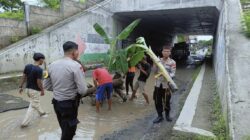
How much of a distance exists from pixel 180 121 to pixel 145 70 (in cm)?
327

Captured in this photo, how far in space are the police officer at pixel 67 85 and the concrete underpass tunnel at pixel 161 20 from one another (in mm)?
13955

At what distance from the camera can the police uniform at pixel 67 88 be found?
13.8 feet

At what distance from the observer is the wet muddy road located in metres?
6.08

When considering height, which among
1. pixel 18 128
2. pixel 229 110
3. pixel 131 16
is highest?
pixel 131 16

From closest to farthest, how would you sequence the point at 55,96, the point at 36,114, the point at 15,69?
the point at 55,96, the point at 36,114, the point at 15,69

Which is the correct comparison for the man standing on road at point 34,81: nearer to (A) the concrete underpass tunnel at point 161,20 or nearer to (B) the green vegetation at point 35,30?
(B) the green vegetation at point 35,30

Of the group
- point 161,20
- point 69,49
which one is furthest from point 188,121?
point 161,20

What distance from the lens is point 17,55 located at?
1297 centimetres

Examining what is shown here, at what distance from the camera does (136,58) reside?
28.0 feet

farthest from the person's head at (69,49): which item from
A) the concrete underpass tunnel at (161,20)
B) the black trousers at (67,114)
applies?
the concrete underpass tunnel at (161,20)

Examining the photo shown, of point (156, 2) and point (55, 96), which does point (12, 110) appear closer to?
point (55, 96)

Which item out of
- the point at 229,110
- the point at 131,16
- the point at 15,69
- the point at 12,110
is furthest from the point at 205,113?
the point at 131,16

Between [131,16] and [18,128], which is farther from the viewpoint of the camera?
[131,16]

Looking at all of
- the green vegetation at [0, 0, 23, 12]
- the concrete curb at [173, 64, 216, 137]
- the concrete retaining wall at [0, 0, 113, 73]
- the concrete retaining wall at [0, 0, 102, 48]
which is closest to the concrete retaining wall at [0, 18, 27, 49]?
the concrete retaining wall at [0, 0, 102, 48]
